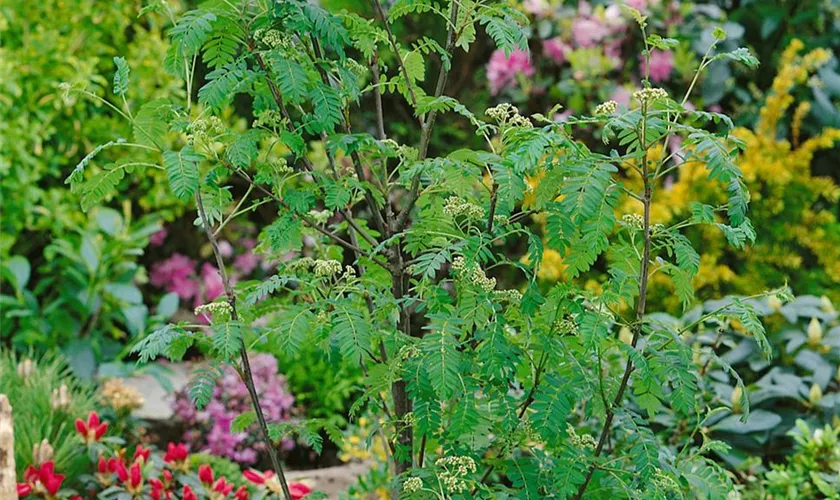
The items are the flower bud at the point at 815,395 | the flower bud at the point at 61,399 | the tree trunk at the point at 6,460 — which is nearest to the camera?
the tree trunk at the point at 6,460

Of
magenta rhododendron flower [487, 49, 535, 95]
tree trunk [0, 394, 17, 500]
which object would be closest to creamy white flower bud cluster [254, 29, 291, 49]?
tree trunk [0, 394, 17, 500]

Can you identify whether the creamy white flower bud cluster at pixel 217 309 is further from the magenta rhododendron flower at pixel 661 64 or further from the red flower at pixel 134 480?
the magenta rhododendron flower at pixel 661 64

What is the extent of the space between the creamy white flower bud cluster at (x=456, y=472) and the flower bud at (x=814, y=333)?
7.37ft

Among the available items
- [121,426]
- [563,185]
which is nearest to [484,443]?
[563,185]

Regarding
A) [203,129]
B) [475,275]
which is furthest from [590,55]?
[203,129]

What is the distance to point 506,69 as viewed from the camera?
5684 millimetres

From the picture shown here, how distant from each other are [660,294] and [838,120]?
1835 mm

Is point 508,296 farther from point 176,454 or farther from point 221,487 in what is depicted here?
point 176,454

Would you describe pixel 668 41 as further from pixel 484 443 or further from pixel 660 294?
pixel 660 294

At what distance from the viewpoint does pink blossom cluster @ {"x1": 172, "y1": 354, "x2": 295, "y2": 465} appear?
4383mm

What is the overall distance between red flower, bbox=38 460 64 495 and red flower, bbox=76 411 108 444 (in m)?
0.32

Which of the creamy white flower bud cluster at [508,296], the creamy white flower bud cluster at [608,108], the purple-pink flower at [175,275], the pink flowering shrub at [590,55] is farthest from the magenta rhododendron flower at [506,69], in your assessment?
A: the creamy white flower bud cluster at [608,108]

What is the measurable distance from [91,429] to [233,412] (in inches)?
38.9

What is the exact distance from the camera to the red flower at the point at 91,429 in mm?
3500
